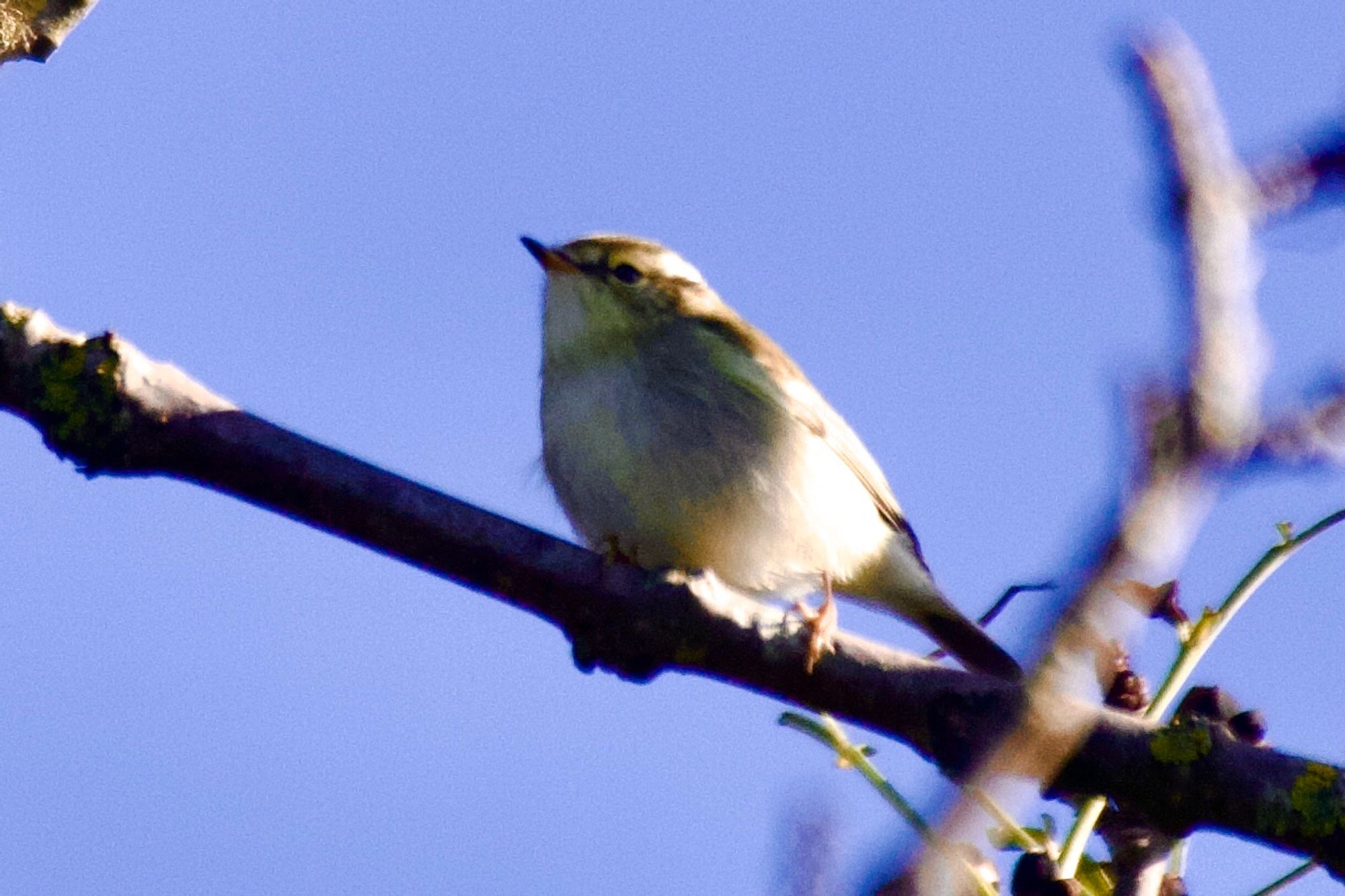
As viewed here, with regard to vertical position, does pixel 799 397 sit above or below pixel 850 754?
above

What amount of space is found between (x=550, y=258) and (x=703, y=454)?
1.26 metres

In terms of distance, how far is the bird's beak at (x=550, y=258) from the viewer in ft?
18.1

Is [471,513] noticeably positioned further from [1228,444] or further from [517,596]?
[1228,444]

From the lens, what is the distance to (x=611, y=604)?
2879 mm

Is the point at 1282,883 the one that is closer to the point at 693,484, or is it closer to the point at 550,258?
the point at 693,484

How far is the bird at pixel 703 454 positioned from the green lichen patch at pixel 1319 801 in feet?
5.17

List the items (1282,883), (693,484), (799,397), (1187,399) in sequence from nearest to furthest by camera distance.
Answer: (1187,399), (1282,883), (693,484), (799,397)

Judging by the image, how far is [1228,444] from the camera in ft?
2.14

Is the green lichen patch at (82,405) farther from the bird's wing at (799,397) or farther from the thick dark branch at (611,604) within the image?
the bird's wing at (799,397)

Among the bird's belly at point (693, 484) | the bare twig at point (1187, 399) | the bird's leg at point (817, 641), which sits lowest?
the bare twig at point (1187, 399)

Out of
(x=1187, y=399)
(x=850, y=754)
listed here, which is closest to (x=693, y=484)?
(x=850, y=754)

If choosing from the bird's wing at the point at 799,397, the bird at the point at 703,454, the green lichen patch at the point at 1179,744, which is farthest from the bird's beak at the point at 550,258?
the green lichen patch at the point at 1179,744

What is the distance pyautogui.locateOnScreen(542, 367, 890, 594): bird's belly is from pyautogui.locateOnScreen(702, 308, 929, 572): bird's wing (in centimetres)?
12

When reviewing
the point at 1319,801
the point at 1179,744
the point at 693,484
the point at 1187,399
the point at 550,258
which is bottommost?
the point at 1187,399
